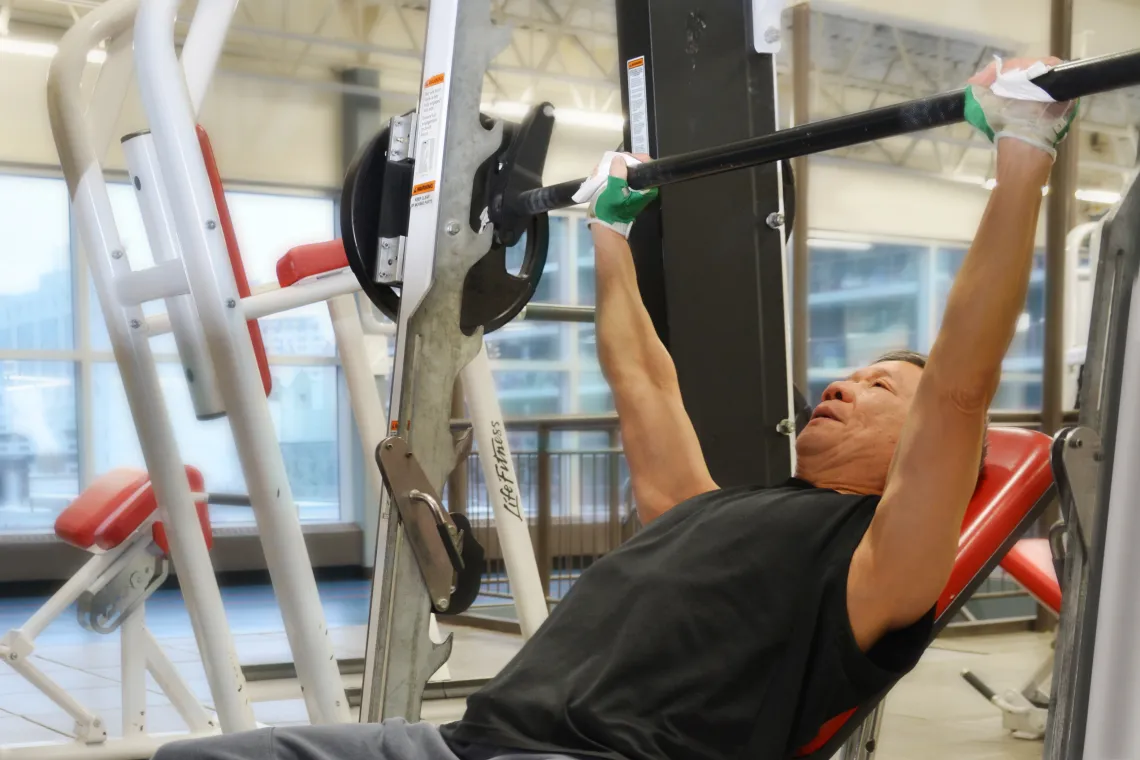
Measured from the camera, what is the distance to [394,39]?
27.2 feet

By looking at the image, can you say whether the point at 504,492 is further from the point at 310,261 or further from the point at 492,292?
the point at 492,292

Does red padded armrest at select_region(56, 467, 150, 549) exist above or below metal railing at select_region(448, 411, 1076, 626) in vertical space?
above

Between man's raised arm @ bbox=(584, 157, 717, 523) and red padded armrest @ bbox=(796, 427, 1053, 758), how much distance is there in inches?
15.7

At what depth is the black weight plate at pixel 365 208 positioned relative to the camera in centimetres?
183

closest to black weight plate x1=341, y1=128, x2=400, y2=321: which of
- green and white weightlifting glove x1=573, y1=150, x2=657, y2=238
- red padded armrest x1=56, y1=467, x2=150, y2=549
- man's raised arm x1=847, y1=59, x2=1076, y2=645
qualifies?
green and white weightlifting glove x1=573, y1=150, x2=657, y2=238

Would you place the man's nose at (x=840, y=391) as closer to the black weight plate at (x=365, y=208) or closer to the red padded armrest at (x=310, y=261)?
the black weight plate at (x=365, y=208)

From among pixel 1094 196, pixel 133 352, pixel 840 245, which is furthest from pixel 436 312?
pixel 840 245

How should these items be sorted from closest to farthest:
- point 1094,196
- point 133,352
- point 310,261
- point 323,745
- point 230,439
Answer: point 323,745, point 133,352, point 310,261, point 1094,196, point 230,439

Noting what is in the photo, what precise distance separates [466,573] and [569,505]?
4.48 metres

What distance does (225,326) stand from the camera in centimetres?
186

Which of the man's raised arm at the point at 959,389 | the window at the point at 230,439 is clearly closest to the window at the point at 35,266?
the window at the point at 230,439

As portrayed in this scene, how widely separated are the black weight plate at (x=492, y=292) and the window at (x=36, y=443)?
6.79 meters

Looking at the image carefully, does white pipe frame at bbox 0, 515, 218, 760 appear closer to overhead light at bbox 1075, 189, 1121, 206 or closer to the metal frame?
the metal frame

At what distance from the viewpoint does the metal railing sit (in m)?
5.34
